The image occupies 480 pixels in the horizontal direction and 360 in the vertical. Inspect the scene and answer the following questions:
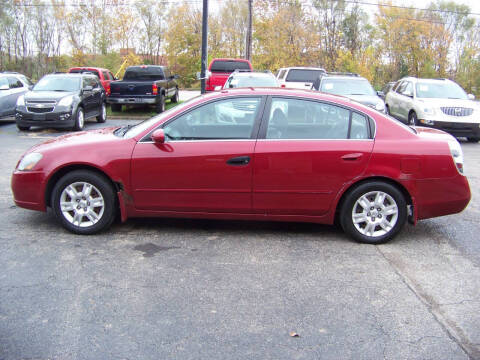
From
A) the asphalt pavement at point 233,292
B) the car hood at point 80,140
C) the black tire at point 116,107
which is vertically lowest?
the asphalt pavement at point 233,292

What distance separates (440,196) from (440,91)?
428 inches

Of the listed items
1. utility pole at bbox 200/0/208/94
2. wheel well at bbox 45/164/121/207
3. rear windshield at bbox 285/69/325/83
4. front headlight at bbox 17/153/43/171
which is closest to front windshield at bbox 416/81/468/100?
utility pole at bbox 200/0/208/94

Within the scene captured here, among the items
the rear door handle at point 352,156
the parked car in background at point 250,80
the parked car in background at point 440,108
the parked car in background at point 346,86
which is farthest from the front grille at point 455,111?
the rear door handle at point 352,156

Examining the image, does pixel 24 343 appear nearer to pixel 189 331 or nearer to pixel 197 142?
pixel 189 331

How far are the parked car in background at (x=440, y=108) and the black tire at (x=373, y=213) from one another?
31.4 ft

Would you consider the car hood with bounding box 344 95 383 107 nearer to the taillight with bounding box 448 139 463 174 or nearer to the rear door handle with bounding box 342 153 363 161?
the taillight with bounding box 448 139 463 174

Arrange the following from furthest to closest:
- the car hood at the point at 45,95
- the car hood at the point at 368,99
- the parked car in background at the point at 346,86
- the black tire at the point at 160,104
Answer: the black tire at the point at 160,104, the parked car in background at the point at 346,86, the car hood at the point at 368,99, the car hood at the point at 45,95

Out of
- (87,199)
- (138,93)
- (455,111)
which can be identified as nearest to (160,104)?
(138,93)

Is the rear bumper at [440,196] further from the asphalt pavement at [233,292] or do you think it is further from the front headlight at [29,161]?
the front headlight at [29,161]

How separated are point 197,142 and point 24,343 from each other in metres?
2.61

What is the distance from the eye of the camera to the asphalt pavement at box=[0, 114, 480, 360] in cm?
320

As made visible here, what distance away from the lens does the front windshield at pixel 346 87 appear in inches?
572

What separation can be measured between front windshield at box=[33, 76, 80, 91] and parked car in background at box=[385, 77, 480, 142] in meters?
9.89

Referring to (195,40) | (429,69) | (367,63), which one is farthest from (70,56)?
(429,69)
